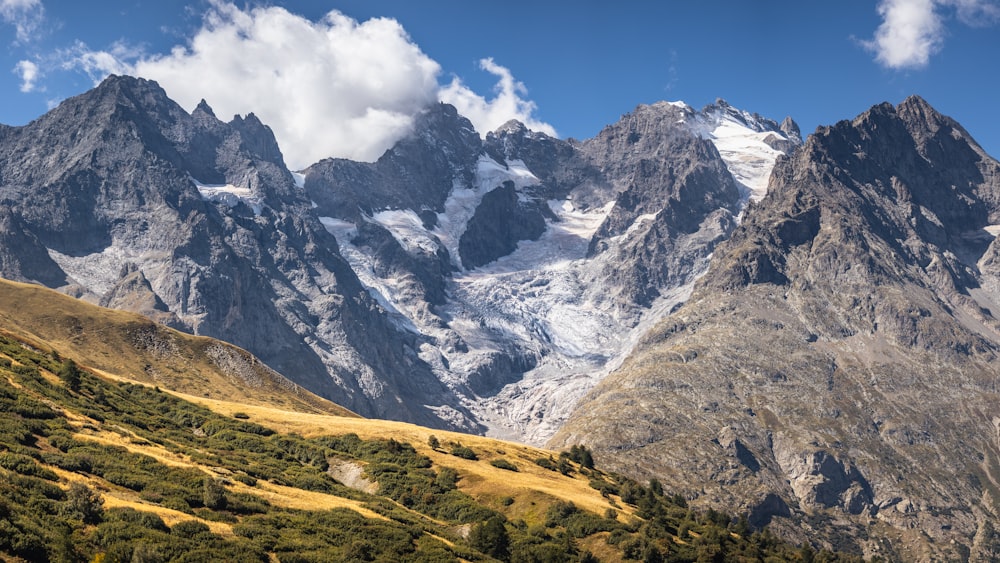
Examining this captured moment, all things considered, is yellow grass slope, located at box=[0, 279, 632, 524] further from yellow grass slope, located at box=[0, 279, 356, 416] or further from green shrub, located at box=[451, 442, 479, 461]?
green shrub, located at box=[451, 442, 479, 461]

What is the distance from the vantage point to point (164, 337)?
19938 centimetres

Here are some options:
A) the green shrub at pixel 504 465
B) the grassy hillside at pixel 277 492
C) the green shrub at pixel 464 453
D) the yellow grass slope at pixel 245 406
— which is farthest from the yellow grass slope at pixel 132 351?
the green shrub at pixel 504 465

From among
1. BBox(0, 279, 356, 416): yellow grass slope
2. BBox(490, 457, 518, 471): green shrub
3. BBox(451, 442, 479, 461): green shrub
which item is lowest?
BBox(490, 457, 518, 471): green shrub

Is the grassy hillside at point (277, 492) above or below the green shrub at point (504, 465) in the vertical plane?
below

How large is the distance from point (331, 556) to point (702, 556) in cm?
5018

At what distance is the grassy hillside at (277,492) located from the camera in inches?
2010

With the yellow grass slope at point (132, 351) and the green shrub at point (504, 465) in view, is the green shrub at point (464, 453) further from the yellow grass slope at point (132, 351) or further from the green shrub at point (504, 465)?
the yellow grass slope at point (132, 351)

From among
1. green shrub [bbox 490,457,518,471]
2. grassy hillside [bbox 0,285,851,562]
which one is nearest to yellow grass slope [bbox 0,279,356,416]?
grassy hillside [bbox 0,285,851,562]

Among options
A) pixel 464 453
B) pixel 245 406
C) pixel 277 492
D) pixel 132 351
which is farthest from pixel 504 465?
pixel 132 351

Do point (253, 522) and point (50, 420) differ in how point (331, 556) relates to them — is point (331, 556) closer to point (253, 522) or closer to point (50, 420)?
point (253, 522)

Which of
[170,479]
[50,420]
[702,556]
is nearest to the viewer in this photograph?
[170,479]

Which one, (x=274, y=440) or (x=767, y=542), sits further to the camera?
(x=767, y=542)

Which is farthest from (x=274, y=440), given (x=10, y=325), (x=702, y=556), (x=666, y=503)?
(x=10, y=325)

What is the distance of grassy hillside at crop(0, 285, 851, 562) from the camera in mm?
51062
